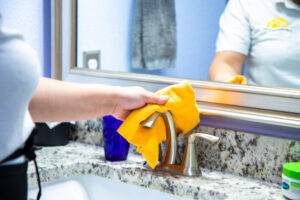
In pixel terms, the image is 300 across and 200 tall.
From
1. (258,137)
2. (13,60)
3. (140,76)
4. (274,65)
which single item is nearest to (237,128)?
(258,137)

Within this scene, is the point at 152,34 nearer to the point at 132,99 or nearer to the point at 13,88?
the point at 132,99

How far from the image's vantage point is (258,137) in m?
0.87

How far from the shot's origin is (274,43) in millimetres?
912

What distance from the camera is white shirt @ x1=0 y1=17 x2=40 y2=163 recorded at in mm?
477

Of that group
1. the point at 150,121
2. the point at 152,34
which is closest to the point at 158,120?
the point at 150,121

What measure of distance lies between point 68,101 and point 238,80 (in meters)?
0.37

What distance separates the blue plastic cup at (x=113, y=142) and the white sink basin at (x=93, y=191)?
0.19ft

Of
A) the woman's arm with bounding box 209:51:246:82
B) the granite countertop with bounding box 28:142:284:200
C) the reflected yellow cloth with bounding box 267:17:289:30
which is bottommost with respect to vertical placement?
the granite countertop with bounding box 28:142:284:200

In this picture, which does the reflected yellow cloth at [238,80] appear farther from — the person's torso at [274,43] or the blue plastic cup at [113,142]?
the blue plastic cup at [113,142]

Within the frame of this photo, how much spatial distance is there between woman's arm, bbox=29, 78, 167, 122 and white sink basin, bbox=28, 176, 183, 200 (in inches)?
6.5

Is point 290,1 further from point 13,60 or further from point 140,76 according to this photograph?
point 13,60

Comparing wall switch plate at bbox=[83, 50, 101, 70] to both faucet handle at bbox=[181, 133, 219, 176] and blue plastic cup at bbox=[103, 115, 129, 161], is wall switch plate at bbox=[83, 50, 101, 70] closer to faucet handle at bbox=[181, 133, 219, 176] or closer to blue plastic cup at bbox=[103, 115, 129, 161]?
blue plastic cup at bbox=[103, 115, 129, 161]

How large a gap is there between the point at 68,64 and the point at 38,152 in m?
0.25

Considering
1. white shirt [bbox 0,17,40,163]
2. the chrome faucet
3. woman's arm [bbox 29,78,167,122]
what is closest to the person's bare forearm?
woman's arm [bbox 29,78,167,122]
